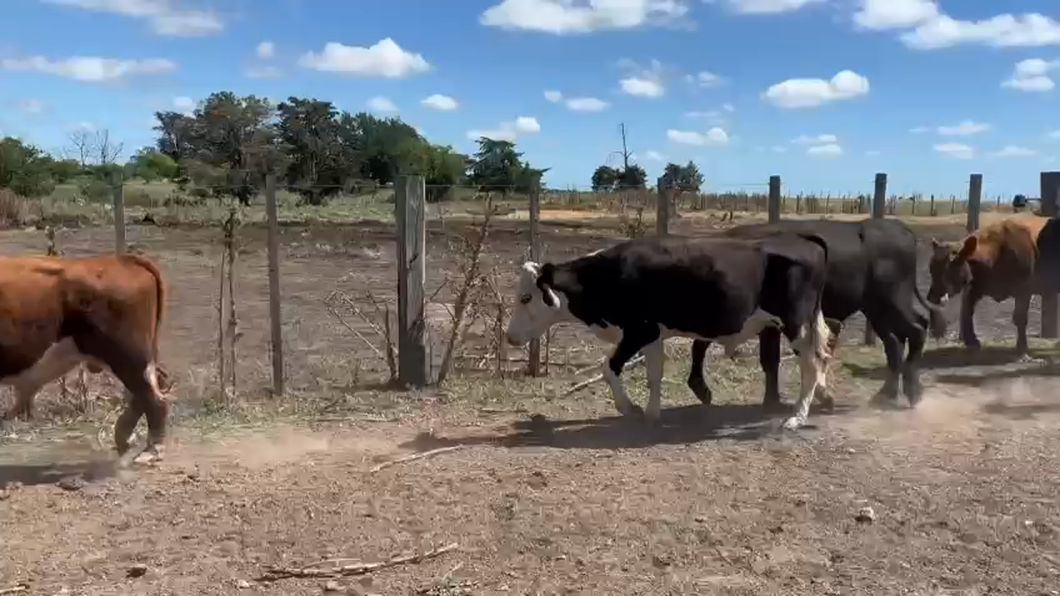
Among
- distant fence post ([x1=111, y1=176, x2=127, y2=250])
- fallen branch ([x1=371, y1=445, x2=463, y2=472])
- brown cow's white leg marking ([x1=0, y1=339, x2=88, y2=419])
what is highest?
distant fence post ([x1=111, y1=176, x2=127, y2=250])

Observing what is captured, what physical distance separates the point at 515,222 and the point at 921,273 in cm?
2262

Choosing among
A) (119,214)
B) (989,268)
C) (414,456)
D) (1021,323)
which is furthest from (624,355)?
(989,268)

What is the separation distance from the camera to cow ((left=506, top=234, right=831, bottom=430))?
879cm

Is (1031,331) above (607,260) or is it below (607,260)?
below

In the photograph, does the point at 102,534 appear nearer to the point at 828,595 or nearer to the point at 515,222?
the point at 828,595

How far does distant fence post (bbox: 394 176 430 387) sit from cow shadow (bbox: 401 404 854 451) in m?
1.67

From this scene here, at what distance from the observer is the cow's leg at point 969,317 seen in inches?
512

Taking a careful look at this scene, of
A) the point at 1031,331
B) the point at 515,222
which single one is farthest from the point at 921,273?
the point at 515,222

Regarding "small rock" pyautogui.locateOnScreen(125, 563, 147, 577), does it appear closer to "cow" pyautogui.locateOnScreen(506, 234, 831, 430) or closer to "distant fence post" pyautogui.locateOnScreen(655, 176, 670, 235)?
"cow" pyautogui.locateOnScreen(506, 234, 831, 430)

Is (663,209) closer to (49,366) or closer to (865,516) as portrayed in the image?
(865,516)

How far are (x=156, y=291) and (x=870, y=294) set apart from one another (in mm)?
6210

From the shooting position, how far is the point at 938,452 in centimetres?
778

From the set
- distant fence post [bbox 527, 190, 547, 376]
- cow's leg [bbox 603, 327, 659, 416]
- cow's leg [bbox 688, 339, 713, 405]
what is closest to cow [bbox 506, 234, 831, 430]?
cow's leg [bbox 603, 327, 659, 416]

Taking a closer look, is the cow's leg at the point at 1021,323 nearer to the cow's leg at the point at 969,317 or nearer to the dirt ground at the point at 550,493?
the cow's leg at the point at 969,317
